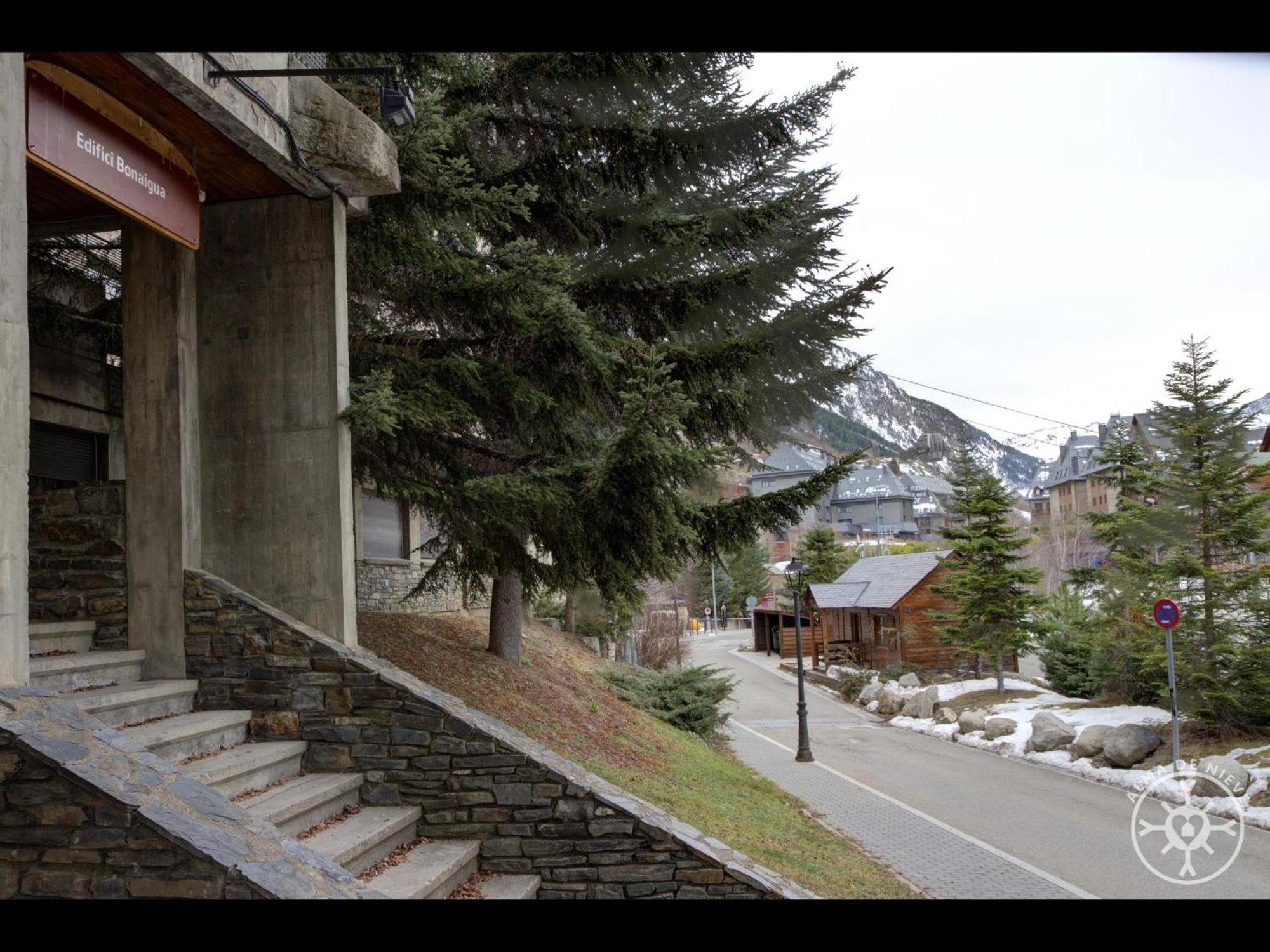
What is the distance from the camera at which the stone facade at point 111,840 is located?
3482 millimetres

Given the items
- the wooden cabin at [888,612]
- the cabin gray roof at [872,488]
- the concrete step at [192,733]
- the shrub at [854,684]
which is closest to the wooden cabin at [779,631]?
the wooden cabin at [888,612]

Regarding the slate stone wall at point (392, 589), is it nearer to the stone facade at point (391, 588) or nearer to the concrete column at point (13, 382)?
the stone facade at point (391, 588)

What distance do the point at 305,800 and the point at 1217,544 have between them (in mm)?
15157

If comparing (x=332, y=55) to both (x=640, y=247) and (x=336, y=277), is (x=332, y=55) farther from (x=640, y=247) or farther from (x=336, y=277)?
(x=640, y=247)

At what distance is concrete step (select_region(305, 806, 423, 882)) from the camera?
15.7ft

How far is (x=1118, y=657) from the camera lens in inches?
693

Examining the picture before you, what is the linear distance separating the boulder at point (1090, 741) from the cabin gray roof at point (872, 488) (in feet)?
260

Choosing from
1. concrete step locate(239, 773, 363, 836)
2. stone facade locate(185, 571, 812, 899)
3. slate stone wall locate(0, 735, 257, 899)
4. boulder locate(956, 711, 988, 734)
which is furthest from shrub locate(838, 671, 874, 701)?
slate stone wall locate(0, 735, 257, 899)

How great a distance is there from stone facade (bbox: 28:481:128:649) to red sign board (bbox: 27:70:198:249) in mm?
1942

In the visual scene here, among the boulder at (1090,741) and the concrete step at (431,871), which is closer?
the concrete step at (431,871)

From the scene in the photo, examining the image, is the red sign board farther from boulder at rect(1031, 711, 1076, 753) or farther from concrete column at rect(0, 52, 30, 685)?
boulder at rect(1031, 711, 1076, 753)

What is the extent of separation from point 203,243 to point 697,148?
5.55 meters

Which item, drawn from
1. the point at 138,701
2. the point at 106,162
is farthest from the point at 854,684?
the point at 106,162
